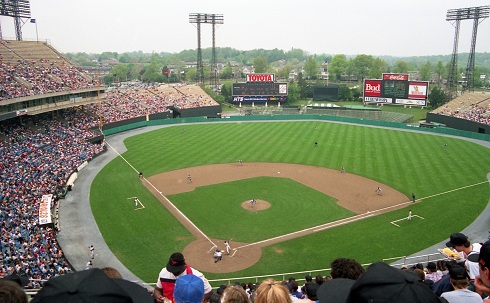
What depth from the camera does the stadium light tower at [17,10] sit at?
56809 mm

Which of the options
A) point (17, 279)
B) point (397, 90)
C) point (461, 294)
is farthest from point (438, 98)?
point (17, 279)

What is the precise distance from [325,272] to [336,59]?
Result: 447 feet

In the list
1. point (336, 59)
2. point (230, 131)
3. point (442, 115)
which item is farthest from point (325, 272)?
point (336, 59)

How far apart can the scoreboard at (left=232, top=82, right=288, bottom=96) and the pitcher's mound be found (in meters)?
57.1

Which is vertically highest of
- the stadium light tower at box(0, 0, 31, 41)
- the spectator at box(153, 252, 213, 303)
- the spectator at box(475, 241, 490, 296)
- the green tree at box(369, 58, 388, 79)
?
the stadium light tower at box(0, 0, 31, 41)

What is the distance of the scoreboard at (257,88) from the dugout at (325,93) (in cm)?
1165

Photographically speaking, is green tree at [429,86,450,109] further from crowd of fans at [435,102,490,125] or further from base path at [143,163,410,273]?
base path at [143,163,410,273]

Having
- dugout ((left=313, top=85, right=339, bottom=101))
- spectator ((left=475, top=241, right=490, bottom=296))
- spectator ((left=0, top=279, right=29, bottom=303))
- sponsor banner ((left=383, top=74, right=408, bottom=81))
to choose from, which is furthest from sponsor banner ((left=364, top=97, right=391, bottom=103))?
spectator ((left=0, top=279, right=29, bottom=303))

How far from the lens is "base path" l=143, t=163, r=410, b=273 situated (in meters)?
23.6

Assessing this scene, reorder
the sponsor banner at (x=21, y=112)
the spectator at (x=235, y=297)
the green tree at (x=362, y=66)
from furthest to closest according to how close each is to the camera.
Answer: the green tree at (x=362, y=66) → the sponsor banner at (x=21, y=112) → the spectator at (x=235, y=297)

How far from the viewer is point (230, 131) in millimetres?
61875

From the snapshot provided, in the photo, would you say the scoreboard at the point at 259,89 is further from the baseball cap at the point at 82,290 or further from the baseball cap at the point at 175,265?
the baseball cap at the point at 82,290

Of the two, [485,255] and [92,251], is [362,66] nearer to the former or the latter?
[92,251]

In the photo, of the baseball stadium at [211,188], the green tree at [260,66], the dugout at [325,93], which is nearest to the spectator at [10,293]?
the baseball stadium at [211,188]
